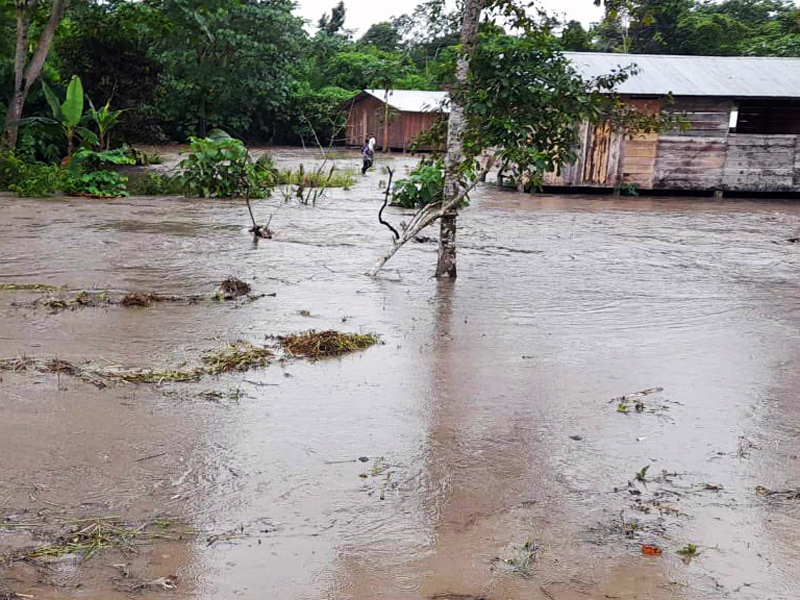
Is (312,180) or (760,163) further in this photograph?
(760,163)

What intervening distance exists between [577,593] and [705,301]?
7237 mm

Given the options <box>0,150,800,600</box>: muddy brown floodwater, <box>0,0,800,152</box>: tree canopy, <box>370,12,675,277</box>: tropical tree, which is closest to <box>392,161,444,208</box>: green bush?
<box>0,0,800,152</box>: tree canopy

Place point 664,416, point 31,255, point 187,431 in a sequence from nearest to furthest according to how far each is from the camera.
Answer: point 187,431
point 664,416
point 31,255

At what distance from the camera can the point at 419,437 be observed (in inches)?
224

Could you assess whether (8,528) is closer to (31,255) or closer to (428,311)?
(428,311)

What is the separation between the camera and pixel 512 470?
5.20m

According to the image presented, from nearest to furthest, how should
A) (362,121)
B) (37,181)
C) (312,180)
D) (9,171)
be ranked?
(37,181) → (9,171) → (312,180) → (362,121)

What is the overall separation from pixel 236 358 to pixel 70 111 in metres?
13.9

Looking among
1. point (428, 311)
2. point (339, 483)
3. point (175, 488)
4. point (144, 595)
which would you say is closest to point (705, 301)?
point (428, 311)

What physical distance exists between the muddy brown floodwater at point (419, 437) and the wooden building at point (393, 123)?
2536 centimetres

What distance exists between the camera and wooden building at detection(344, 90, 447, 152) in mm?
36156

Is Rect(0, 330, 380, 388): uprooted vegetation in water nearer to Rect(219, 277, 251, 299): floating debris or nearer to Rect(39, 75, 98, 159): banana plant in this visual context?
Rect(219, 277, 251, 299): floating debris

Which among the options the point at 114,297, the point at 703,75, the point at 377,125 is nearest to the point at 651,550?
the point at 114,297

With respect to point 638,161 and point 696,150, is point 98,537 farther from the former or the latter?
point 696,150
